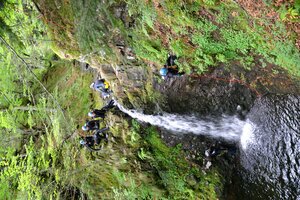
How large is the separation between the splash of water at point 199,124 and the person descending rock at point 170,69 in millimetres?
1516

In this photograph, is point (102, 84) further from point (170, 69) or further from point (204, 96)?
point (204, 96)

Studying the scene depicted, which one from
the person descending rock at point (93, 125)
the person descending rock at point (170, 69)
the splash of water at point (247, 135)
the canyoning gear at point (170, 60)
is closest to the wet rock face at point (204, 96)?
the person descending rock at point (170, 69)

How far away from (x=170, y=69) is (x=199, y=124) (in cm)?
204

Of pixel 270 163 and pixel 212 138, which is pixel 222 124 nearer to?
pixel 212 138

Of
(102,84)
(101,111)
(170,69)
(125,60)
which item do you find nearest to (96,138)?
(101,111)

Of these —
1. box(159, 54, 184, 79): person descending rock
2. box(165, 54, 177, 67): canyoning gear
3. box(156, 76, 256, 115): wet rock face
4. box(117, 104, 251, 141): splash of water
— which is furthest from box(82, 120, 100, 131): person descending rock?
box(165, 54, 177, 67): canyoning gear

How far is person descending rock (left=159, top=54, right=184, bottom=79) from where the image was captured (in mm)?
7217

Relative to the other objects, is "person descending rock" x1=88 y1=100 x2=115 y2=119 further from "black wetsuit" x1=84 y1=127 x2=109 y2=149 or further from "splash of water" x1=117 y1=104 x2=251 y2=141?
"splash of water" x1=117 y1=104 x2=251 y2=141

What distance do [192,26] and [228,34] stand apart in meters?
0.82

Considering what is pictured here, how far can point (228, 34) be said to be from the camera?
5.70 metres

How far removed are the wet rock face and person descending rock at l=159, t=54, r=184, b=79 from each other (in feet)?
1.26

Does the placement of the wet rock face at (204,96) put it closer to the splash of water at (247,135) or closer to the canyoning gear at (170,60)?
the splash of water at (247,135)

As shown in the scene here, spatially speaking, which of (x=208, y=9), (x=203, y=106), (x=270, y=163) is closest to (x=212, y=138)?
(x=203, y=106)

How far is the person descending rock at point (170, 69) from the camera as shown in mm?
7217
